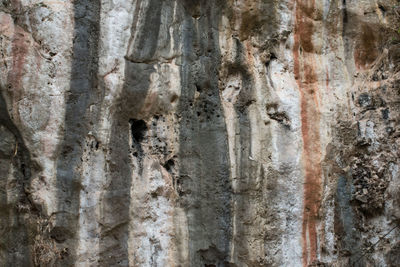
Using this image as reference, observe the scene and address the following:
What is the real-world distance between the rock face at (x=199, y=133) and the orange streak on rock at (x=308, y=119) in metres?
0.01

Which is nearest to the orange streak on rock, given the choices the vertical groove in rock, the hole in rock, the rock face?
the rock face

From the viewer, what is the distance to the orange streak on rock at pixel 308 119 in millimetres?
3596

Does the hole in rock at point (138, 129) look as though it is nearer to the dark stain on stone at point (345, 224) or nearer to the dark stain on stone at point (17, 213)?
the dark stain on stone at point (17, 213)

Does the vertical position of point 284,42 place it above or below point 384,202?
above

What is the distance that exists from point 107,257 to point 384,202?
2554 millimetres

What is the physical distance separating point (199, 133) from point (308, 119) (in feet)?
3.37

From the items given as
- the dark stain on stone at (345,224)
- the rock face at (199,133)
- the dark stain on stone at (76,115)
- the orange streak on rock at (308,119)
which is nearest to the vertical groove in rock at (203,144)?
the rock face at (199,133)

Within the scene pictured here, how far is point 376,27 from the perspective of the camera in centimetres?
383

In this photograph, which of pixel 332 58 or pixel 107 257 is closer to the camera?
pixel 107 257

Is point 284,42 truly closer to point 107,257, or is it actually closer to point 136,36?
point 136,36

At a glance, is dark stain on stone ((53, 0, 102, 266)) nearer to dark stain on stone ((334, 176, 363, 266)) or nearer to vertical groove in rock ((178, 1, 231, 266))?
vertical groove in rock ((178, 1, 231, 266))

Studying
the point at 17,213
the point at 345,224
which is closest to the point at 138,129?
the point at 17,213

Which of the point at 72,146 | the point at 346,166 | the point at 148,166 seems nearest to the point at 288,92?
the point at 346,166

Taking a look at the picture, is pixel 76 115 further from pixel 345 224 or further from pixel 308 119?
pixel 345 224
